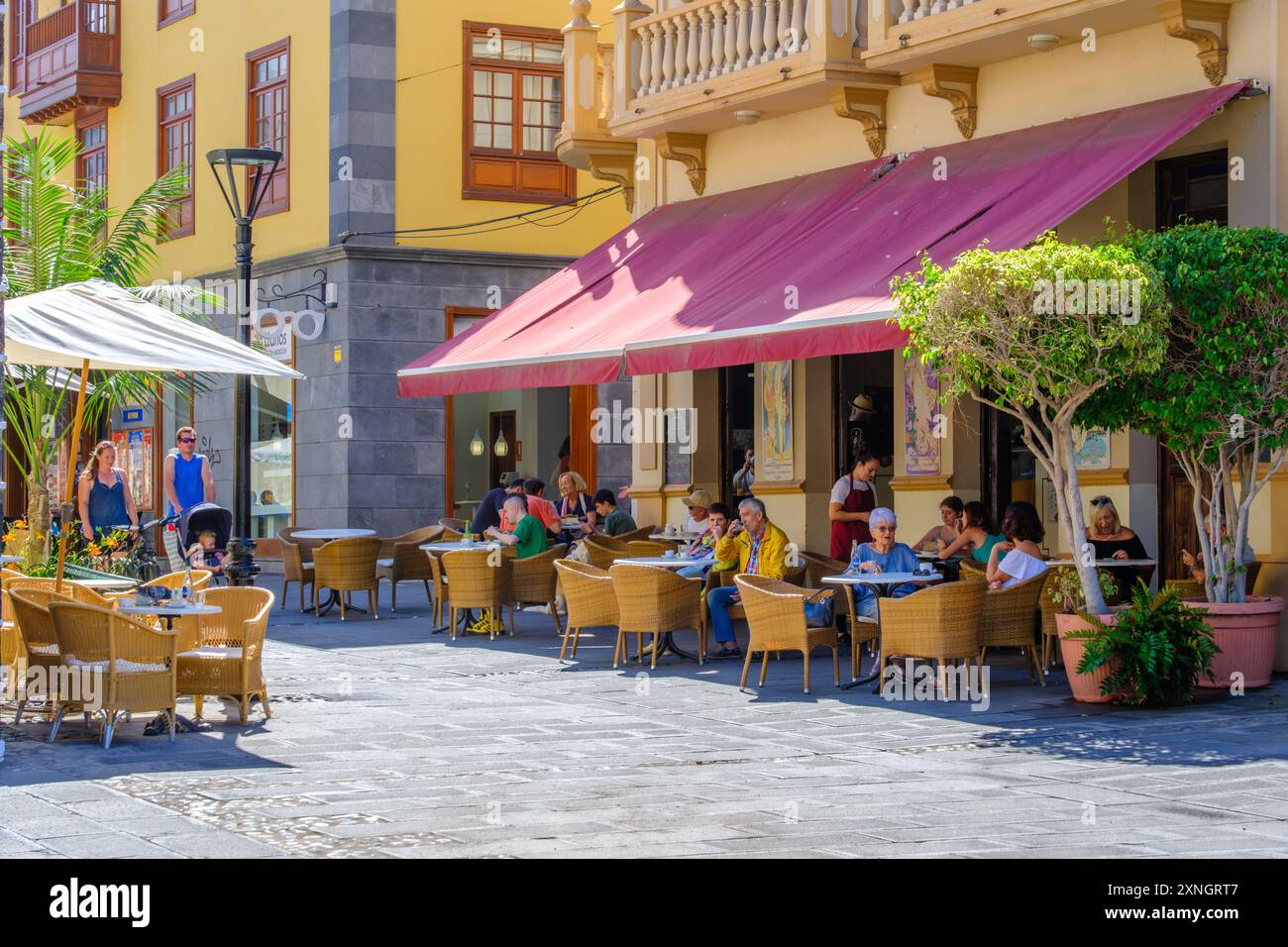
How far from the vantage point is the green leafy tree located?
11133 mm

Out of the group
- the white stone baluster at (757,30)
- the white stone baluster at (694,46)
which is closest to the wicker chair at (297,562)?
the white stone baluster at (694,46)

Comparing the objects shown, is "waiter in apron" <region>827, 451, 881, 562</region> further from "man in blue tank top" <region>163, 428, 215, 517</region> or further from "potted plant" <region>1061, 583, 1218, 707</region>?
"man in blue tank top" <region>163, 428, 215, 517</region>

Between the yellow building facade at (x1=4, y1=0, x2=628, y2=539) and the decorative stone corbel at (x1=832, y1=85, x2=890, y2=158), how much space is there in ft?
30.4

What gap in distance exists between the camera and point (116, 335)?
10977 millimetres

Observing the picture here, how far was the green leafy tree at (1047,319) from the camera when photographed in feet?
36.5

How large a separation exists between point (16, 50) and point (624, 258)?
19.7m

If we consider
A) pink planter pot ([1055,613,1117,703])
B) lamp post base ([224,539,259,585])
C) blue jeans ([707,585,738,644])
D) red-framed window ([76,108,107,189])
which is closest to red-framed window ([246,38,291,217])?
red-framed window ([76,108,107,189])

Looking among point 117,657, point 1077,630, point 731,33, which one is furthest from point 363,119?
point 117,657

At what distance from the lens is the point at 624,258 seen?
1917 cm

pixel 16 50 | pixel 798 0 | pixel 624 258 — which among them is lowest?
pixel 624 258

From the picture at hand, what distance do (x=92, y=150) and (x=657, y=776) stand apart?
2580 cm

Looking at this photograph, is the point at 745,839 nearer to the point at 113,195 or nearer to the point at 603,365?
the point at 603,365

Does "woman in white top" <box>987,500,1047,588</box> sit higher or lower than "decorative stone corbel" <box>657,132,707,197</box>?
lower

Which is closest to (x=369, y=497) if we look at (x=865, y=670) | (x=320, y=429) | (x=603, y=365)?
(x=320, y=429)
